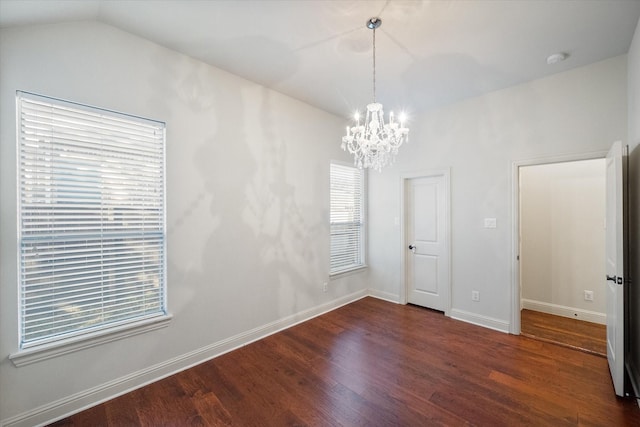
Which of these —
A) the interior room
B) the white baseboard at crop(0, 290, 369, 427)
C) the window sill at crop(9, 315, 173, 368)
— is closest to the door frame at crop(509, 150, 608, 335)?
the interior room

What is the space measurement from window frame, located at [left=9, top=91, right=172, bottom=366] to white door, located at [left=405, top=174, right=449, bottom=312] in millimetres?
3369

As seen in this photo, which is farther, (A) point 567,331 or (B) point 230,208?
(A) point 567,331

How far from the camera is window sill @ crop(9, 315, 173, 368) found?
1807 mm

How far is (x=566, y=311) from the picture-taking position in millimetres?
3658

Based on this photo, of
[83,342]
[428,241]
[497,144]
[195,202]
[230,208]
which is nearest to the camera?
[83,342]

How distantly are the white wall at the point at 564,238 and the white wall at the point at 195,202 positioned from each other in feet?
9.70

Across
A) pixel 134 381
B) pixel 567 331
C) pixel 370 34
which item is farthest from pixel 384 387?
pixel 370 34

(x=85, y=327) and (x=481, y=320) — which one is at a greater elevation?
(x=85, y=327)

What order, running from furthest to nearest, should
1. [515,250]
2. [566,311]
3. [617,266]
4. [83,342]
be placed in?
[566,311]
[515,250]
[617,266]
[83,342]

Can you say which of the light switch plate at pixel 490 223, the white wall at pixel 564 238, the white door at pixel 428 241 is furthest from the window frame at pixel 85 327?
the white wall at pixel 564 238

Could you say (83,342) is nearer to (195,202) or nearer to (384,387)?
(195,202)

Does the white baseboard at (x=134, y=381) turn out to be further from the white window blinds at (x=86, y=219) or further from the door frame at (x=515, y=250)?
the door frame at (x=515, y=250)

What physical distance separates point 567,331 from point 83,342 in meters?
4.94

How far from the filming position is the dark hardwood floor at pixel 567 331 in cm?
290
